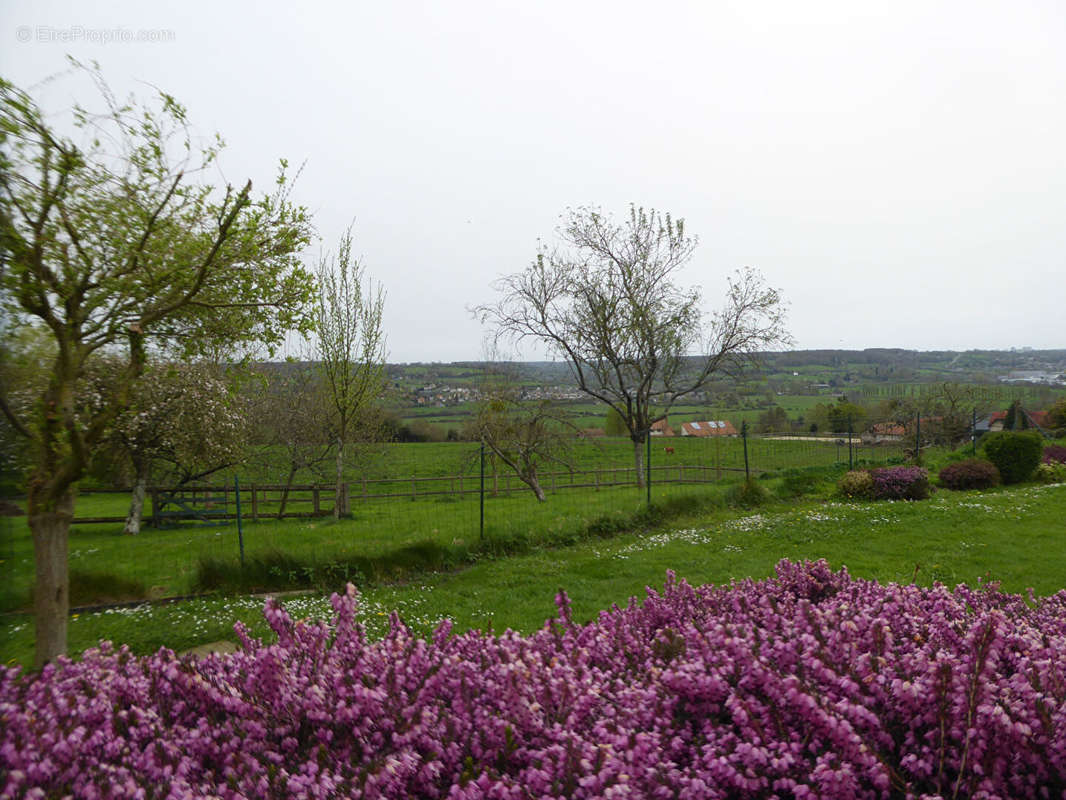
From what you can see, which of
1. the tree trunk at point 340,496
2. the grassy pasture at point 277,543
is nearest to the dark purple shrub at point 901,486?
the grassy pasture at point 277,543

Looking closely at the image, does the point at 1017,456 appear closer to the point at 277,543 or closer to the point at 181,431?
the point at 277,543

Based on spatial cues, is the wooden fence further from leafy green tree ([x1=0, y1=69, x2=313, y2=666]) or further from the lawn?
leafy green tree ([x1=0, y1=69, x2=313, y2=666])

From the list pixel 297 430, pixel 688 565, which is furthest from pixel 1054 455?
pixel 297 430

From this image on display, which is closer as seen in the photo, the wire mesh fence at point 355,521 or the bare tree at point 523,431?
the wire mesh fence at point 355,521

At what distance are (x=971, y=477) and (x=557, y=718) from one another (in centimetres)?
1824

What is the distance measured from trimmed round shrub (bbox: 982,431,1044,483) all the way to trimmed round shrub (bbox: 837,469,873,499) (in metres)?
5.26

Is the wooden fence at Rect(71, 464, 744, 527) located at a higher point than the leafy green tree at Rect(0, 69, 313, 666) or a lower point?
lower

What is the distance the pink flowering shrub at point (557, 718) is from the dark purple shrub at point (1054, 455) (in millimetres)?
20827

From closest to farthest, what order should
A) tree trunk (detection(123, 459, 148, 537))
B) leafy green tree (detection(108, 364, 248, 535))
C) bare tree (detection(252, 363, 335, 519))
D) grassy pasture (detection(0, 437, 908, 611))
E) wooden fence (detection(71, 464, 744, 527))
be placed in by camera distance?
1. grassy pasture (detection(0, 437, 908, 611))
2. leafy green tree (detection(108, 364, 248, 535))
3. tree trunk (detection(123, 459, 148, 537))
4. wooden fence (detection(71, 464, 744, 527))
5. bare tree (detection(252, 363, 335, 519))

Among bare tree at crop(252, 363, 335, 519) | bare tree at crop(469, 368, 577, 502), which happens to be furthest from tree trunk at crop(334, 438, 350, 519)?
bare tree at crop(469, 368, 577, 502)

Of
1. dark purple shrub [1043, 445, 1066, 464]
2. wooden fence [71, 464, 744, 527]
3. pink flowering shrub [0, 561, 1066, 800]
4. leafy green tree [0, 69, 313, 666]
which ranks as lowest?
wooden fence [71, 464, 744, 527]

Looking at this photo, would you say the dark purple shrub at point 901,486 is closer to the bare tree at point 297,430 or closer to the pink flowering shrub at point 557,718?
the pink flowering shrub at point 557,718

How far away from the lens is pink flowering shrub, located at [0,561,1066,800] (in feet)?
6.08

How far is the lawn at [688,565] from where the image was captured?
267 inches
